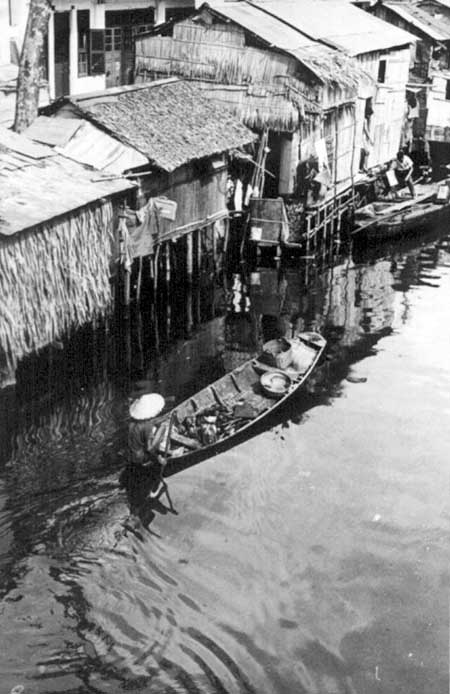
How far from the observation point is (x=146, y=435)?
14.5 metres

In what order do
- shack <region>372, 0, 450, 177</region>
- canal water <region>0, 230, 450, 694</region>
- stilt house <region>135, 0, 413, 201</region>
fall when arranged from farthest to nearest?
1. shack <region>372, 0, 450, 177</region>
2. stilt house <region>135, 0, 413, 201</region>
3. canal water <region>0, 230, 450, 694</region>

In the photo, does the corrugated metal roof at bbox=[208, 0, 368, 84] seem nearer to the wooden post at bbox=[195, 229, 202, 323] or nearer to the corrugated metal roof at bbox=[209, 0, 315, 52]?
the corrugated metal roof at bbox=[209, 0, 315, 52]

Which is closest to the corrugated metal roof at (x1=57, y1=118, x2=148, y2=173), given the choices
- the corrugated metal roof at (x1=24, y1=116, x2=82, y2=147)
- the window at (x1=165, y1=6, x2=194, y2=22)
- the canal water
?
the corrugated metal roof at (x1=24, y1=116, x2=82, y2=147)

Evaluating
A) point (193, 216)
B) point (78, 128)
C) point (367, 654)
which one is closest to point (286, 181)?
point (193, 216)

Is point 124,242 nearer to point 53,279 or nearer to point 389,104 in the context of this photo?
point 53,279

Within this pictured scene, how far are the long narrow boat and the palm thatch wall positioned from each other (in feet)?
11.1

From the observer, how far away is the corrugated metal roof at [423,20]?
39.3 meters

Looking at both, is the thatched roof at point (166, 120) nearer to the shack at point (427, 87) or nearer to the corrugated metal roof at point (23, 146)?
the corrugated metal roof at point (23, 146)

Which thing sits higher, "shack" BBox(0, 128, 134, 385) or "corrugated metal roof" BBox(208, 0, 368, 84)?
"corrugated metal roof" BBox(208, 0, 368, 84)

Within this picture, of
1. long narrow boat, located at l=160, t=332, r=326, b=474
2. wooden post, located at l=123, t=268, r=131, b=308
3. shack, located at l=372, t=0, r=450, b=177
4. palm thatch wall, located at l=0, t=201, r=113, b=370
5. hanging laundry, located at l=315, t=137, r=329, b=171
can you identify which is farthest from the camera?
shack, located at l=372, t=0, r=450, b=177

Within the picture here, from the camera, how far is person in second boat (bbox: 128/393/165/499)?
47.5ft

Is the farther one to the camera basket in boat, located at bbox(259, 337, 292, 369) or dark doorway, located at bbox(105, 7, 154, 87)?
dark doorway, located at bbox(105, 7, 154, 87)

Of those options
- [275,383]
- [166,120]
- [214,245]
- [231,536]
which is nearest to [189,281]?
[214,245]

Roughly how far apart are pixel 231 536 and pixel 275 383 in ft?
15.9
